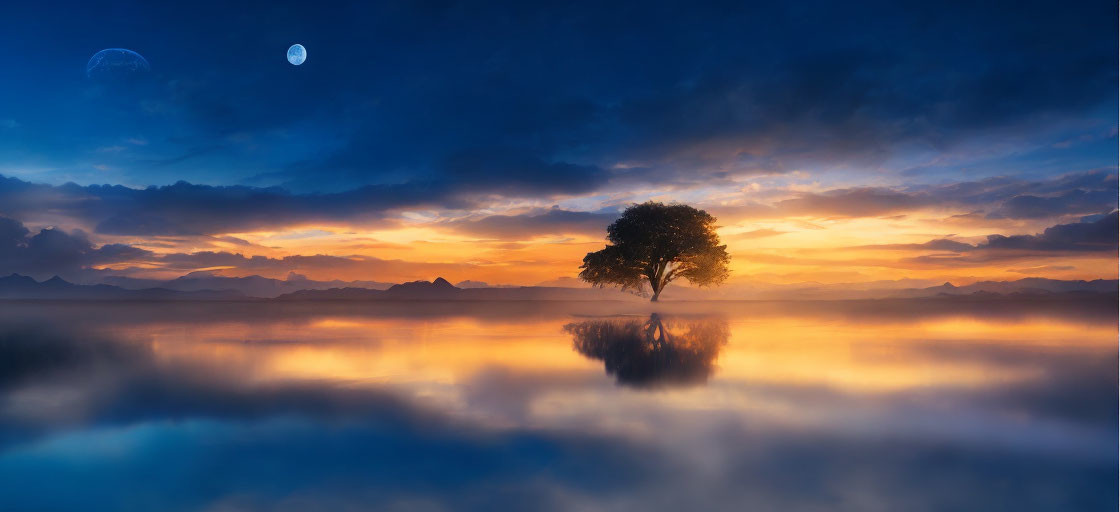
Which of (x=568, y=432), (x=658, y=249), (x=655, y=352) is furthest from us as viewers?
(x=658, y=249)

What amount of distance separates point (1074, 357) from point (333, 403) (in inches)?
862

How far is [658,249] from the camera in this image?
186 ft

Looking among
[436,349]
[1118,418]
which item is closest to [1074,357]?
[1118,418]

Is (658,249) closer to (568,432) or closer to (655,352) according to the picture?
(655,352)

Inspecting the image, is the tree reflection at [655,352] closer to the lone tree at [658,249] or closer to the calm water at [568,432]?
the calm water at [568,432]

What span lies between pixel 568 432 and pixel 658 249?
49.0 m

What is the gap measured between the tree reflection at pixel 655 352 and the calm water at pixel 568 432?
174 millimetres

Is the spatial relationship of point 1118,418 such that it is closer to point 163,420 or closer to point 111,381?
point 163,420

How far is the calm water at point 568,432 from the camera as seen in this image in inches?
255

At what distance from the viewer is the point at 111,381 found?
14266 millimetres

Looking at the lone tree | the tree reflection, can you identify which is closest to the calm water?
the tree reflection

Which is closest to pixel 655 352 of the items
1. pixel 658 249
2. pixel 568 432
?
pixel 568 432

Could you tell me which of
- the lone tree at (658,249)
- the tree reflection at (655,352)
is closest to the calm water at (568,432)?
the tree reflection at (655,352)

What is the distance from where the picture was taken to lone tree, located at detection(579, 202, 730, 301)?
182ft
